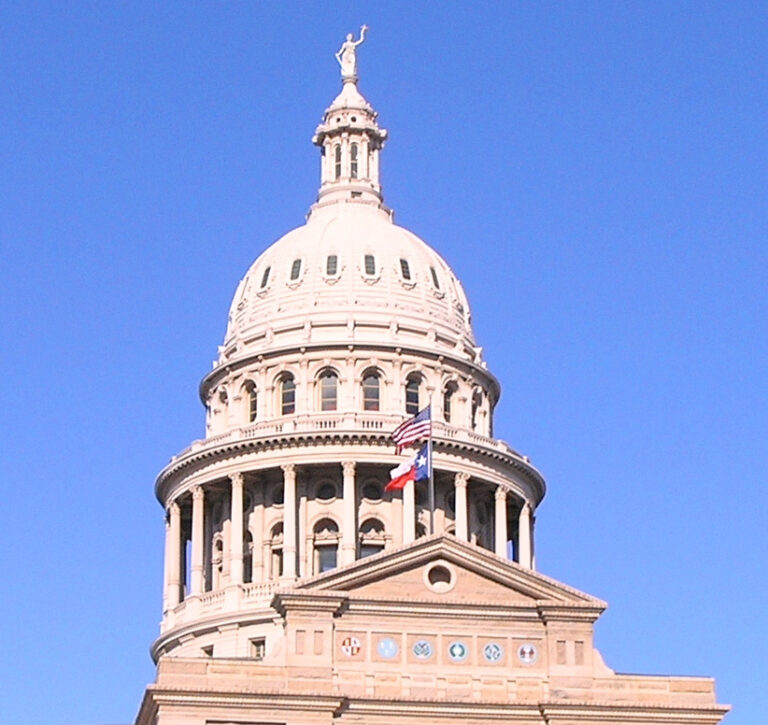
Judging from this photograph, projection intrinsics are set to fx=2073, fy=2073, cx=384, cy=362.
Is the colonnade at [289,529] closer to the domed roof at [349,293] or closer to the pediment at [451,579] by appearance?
the domed roof at [349,293]

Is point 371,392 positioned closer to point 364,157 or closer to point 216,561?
point 216,561

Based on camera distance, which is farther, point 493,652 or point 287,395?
point 287,395

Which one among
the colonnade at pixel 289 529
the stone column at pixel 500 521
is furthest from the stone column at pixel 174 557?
the stone column at pixel 500 521

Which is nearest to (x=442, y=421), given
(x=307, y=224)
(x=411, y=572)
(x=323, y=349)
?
(x=323, y=349)

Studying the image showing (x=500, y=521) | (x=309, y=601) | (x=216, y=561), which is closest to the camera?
(x=309, y=601)

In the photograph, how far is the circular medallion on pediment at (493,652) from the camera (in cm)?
7800

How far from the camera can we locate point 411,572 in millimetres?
79000

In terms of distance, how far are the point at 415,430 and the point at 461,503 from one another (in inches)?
582

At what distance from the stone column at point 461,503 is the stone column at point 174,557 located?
14343 mm

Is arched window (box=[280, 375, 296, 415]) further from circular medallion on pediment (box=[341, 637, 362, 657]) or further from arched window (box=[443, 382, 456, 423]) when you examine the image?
circular medallion on pediment (box=[341, 637, 362, 657])

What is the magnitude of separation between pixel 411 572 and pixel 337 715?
21.1 ft

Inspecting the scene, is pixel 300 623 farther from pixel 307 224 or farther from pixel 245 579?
pixel 307 224

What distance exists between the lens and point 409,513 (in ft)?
331

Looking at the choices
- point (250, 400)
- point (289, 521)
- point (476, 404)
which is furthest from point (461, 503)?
point (250, 400)
